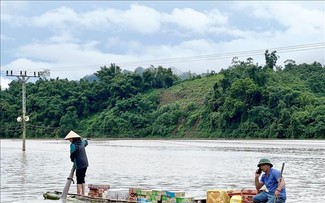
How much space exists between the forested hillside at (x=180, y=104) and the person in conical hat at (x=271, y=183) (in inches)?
2102

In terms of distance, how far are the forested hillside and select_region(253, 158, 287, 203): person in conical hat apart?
53.4 meters

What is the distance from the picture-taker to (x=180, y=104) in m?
88.9

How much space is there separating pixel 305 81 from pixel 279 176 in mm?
69285

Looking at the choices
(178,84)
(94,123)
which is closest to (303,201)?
(94,123)

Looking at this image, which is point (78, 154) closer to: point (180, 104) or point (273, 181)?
point (273, 181)

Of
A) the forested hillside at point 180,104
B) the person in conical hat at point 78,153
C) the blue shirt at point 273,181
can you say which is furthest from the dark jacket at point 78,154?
the forested hillside at point 180,104

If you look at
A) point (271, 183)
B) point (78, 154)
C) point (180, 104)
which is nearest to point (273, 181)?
point (271, 183)

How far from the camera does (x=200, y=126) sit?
259 feet

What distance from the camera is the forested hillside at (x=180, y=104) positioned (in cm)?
6812

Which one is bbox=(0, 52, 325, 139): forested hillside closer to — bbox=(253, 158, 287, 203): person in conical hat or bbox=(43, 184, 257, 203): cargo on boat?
bbox=(43, 184, 257, 203): cargo on boat

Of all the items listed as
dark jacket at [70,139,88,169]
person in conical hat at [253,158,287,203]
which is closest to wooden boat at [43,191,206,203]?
dark jacket at [70,139,88,169]

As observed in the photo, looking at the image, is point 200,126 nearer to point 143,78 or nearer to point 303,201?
point 143,78

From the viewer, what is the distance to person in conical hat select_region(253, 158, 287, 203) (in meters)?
10.3

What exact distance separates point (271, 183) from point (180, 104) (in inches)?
3084
